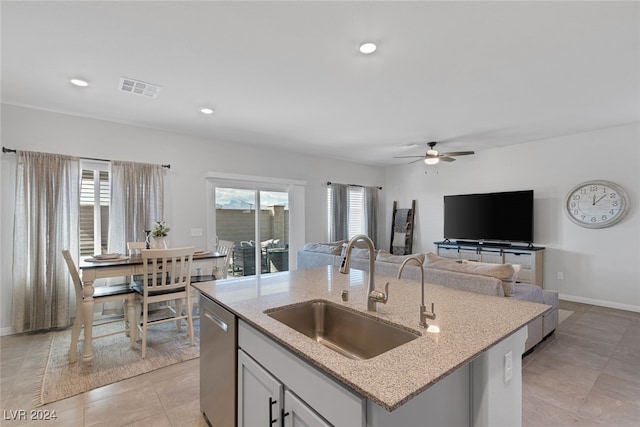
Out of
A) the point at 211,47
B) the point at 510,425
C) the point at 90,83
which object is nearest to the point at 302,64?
the point at 211,47

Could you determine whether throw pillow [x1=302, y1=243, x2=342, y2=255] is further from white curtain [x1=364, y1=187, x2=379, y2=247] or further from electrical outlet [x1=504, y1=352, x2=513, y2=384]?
electrical outlet [x1=504, y1=352, x2=513, y2=384]

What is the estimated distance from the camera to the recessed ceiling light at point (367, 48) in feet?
7.34

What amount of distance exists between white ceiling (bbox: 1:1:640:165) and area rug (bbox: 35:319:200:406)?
2.62 metres

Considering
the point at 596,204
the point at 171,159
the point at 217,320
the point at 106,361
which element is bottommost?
the point at 106,361

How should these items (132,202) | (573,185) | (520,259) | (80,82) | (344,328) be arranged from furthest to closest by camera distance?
(520,259) → (573,185) → (132,202) → (80,82) → (344,328)

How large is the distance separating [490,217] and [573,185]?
125 centimetres

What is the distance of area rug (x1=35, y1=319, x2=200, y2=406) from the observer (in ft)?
7.78

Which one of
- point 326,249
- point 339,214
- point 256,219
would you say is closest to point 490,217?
point 339,214

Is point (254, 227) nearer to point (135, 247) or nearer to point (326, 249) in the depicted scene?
point (326, 249)

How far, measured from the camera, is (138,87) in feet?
9.68

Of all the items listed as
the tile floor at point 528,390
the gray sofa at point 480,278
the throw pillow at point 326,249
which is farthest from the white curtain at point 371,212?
the tile floor at point 528,390

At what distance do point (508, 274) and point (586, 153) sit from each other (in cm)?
353

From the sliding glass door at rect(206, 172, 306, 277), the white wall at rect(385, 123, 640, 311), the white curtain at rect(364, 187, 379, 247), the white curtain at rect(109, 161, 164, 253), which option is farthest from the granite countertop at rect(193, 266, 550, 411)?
the white curtain at rect(364, 187, 379, 247)

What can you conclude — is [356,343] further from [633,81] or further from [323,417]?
[633,81]
